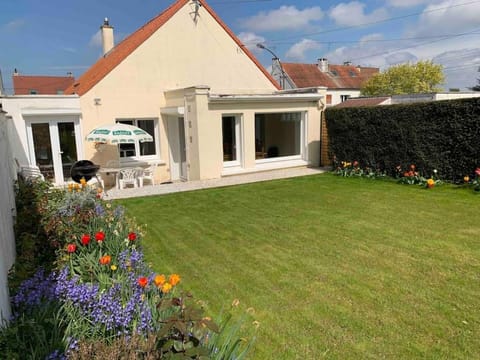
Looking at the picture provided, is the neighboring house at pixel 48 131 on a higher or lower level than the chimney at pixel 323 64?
lower

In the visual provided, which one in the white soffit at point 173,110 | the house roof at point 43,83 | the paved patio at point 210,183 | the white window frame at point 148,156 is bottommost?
the paved patio at point 210,183

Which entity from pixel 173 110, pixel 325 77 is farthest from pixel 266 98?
pixel 325 77

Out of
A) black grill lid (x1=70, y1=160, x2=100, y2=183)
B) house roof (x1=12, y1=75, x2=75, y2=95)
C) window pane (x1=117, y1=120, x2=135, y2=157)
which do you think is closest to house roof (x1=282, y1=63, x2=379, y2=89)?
house roof (x1=12, y1=75, x2=75, y2=95)

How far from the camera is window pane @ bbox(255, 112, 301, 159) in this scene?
701 inches

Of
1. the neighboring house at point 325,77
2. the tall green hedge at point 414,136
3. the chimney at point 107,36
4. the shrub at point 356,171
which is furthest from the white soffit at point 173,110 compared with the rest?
the neighboring house at point 325,77

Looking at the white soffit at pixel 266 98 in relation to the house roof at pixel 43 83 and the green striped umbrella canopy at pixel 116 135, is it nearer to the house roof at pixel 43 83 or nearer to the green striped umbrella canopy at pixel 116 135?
the green striped umbrella canopy at pixel 116 135

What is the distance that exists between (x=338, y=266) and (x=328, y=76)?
48406mm

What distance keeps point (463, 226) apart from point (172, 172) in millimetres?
13023

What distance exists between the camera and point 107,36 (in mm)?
21594

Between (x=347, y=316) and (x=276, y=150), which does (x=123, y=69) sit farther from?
(x=347, y=316)

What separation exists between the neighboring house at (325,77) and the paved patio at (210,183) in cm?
3056

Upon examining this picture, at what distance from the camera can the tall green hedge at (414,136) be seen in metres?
10.8

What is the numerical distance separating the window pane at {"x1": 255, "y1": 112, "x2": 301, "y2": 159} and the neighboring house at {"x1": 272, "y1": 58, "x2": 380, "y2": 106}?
89.9 ft

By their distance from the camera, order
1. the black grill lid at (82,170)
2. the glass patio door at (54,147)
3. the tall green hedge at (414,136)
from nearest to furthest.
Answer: the tall green hedge at (414,136) < the black grill lid at (82,170) < the glass patio door at (54,147)
